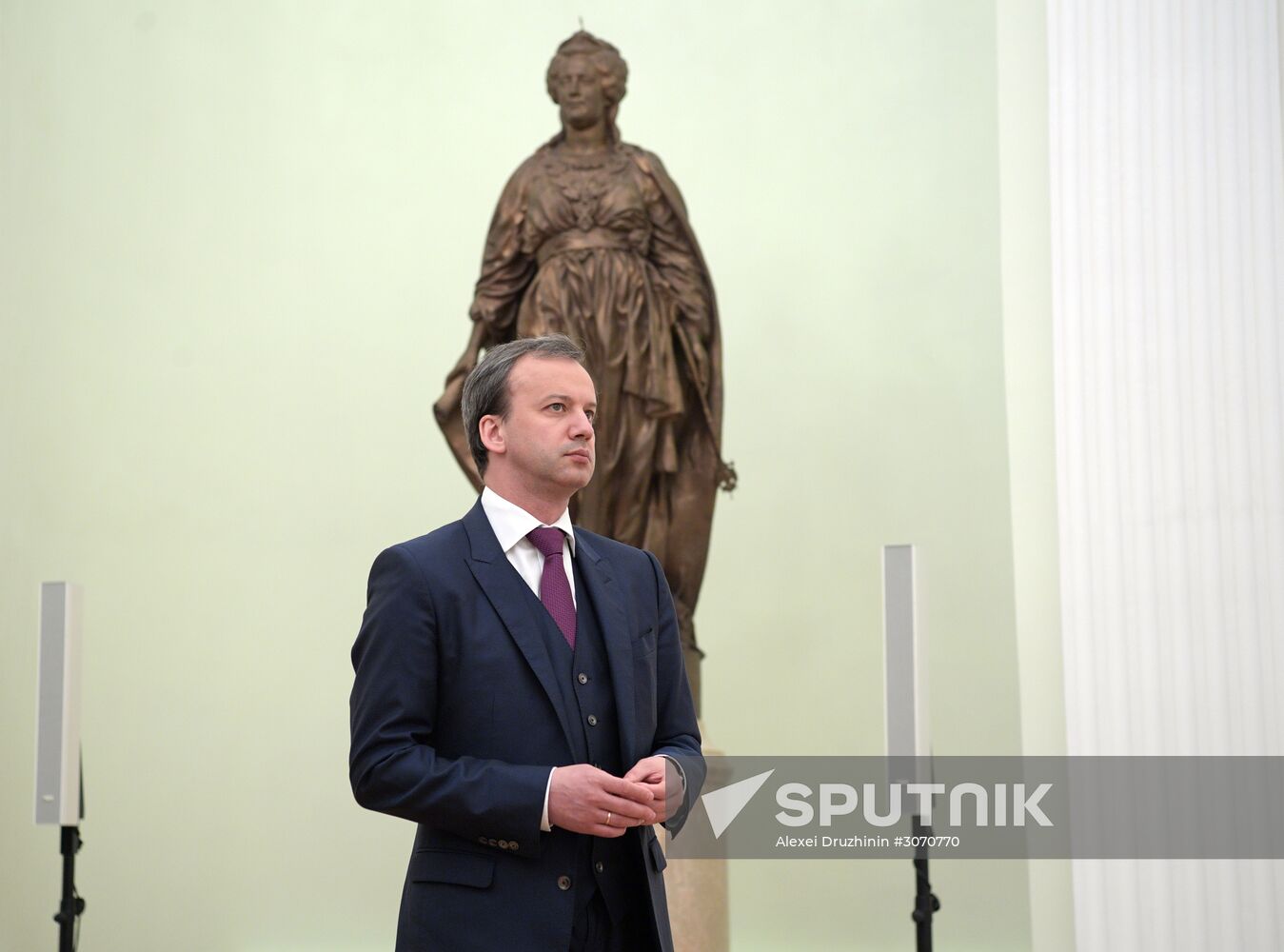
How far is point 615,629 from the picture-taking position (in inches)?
98.1

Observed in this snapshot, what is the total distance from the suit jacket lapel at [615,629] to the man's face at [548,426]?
0.42 ft

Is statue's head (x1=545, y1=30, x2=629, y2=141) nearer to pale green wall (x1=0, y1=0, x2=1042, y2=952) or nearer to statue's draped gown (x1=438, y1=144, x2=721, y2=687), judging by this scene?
statue's draped gown (x1=438, y1=144, x2=721, y2=687)

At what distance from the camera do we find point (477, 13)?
8578 millimetres

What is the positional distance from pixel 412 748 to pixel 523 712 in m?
0.18

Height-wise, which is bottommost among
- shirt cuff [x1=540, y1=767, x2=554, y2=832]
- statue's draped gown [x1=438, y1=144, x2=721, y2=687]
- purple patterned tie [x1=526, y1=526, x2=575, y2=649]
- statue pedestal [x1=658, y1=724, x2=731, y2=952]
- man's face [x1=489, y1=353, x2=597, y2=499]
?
statue pedestal [x1=658, y1=724, x2=731, y2=952]

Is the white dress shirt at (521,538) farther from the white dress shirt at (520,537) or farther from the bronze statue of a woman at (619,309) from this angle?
the bronze statue of a woman at (619,309)

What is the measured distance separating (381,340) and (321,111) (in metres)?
1.36

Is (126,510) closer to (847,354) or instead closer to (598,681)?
(847,354)

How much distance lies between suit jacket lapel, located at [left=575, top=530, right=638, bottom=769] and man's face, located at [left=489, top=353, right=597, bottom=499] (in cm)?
13

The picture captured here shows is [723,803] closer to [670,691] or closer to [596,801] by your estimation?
[670,691]

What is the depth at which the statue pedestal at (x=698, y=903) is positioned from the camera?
5.23 meters

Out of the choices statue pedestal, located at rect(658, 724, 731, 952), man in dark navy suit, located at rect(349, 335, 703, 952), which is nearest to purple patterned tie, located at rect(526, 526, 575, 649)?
man in dark navy suit, located at rect(349, 335, 703, 952)

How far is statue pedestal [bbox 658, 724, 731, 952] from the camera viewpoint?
5.23 meters

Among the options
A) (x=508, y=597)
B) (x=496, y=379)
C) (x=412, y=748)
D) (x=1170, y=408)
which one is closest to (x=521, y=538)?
(x=508, y=597)
